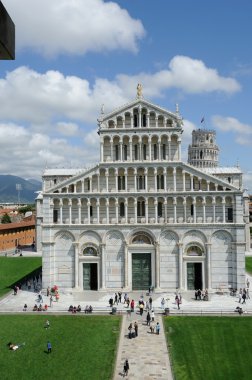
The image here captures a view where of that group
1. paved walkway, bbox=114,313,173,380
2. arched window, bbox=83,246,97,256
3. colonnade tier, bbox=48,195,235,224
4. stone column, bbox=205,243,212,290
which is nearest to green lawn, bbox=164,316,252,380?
paved walkway, bbox=114,313,173,380

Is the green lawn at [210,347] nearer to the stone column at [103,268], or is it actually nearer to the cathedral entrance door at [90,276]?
the stone column at [103,268]

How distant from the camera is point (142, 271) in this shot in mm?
42344

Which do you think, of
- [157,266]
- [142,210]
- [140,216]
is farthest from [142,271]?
[142,210]

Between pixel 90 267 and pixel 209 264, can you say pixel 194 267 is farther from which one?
pixel 90 267

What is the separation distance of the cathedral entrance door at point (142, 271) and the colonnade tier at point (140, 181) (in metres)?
7.00

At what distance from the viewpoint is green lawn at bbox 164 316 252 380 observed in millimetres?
22203

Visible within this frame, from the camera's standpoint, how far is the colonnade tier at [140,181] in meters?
42.3

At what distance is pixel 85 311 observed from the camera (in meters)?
34.8

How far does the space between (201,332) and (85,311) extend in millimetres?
Answer: 10557

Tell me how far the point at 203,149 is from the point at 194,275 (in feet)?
267

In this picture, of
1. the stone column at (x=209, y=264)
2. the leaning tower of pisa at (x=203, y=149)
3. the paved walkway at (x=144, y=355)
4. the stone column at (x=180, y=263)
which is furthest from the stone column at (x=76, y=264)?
the leaning tower of pisa at (x=203, y=149)

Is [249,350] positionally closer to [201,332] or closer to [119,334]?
[201,332]

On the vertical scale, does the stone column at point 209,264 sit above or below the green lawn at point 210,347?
above

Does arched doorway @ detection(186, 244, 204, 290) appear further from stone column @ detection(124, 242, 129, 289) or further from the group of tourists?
stone column @ detection(124, 242, 129, 289)
